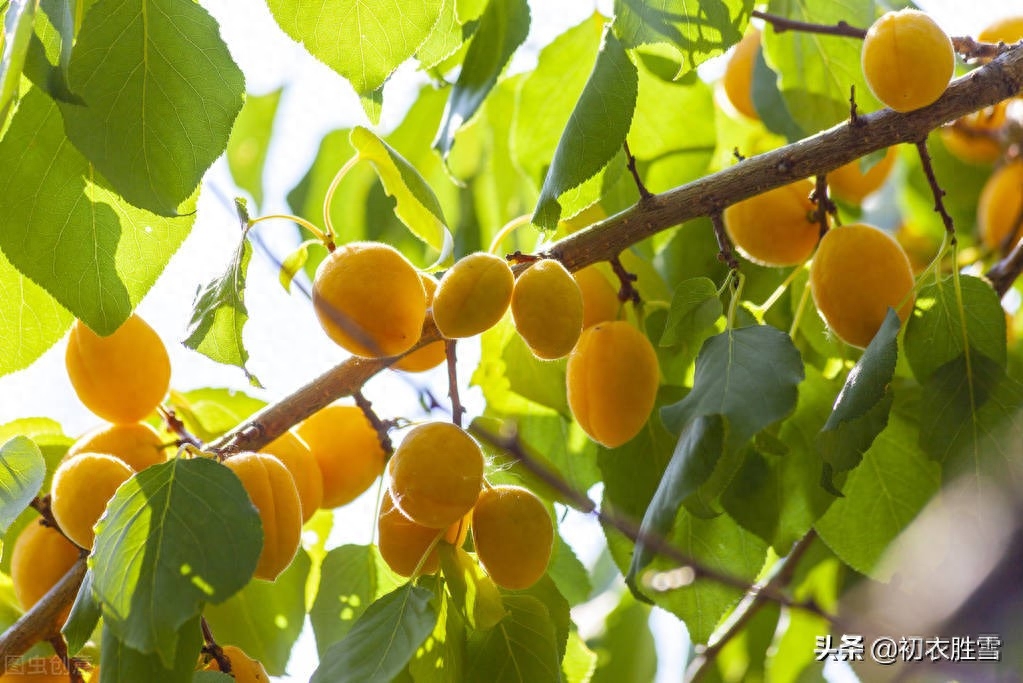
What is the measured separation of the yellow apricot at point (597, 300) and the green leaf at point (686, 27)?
251mm

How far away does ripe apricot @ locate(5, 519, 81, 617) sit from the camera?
3.22ft

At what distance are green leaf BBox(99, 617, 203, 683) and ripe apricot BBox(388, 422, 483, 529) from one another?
189 millimetres

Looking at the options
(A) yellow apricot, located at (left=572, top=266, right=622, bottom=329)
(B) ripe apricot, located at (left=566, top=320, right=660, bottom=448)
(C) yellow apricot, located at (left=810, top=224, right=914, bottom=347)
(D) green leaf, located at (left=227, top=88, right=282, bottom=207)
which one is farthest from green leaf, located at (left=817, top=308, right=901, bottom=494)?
(D) green leaf, located at (left=227, top=88, right=282, bottom=207)

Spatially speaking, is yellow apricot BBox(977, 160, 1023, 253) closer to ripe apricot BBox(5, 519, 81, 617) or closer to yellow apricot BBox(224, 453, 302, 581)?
yellow apricot BBox(224, 453, 302, 581)

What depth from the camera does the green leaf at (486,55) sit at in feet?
3.70

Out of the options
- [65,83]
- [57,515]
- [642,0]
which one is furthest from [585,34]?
[57,515]

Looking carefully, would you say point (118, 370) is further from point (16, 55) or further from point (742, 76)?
point (742, 76)

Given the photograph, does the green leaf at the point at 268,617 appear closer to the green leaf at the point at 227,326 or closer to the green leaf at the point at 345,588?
the green leaf at the point at 345,588

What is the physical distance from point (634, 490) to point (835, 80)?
1.76ft

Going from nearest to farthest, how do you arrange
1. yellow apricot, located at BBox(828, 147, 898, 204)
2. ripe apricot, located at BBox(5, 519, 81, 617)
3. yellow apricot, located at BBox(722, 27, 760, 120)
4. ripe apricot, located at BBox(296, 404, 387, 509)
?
ripe apricot, located at BBox(5, 519, 81, 617), ripe apricot, located at BBox(296, 404, 387, 509), yellow apricot, located at BBox(828, 147, 898, 204), yellow apricot, located at BBox(722, 27, 760, 120)

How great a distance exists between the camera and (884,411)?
0.86 metres

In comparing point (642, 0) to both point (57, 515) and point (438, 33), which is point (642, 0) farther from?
point (57, 515)

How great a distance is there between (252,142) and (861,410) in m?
1.16

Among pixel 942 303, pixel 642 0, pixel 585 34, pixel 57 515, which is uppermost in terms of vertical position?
pixel 585 34
